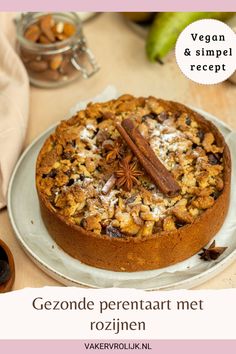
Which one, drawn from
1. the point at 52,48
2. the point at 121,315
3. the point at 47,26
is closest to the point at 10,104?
the point at 52,48

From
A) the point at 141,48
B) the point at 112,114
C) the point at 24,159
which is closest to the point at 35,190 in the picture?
the point at 24,159

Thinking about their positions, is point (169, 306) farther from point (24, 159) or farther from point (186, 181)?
point (24, 159)

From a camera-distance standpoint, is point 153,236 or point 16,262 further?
point 16,262

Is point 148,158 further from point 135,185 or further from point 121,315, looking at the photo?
point 121,315

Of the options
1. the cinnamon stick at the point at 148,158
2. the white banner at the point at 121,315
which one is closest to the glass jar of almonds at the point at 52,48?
the cinnamon stick at the point at 148,158

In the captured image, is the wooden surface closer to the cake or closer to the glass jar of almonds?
the glass jar of almonds

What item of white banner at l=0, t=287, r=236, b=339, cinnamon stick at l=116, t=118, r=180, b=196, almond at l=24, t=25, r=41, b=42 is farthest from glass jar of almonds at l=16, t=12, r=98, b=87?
white banner at l=0, t=287, r=236, b=339

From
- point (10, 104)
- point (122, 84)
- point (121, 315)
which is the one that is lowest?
point (121, 315)

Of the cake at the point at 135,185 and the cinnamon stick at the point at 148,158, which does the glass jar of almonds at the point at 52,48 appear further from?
the cinnamon stick at the point at 148,158
